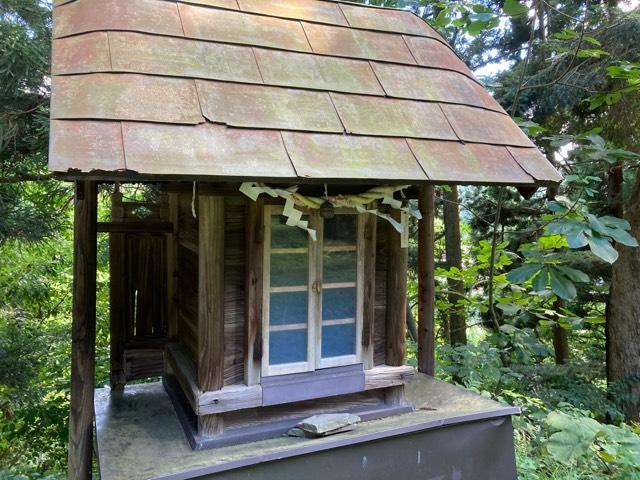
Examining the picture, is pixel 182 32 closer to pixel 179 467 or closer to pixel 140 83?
pixel 140 83

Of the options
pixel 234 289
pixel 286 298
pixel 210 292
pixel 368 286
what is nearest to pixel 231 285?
pixel 234 289

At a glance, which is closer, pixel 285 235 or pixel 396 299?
pixel 285 235

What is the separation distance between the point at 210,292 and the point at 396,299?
1.01 meters

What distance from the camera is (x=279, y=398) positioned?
87.7 inches

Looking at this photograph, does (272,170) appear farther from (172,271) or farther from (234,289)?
(172,271)

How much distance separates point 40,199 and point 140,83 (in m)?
3.24

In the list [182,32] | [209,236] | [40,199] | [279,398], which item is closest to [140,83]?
[182,32]

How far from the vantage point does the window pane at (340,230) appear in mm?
2385

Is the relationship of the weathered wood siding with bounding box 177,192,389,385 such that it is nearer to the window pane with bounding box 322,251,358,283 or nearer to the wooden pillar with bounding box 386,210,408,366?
the wooden pillar with bounding box 386,210,408,366

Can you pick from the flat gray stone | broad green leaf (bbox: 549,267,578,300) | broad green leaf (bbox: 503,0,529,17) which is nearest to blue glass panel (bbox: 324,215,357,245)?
the flat gray stone

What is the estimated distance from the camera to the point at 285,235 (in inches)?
90.5

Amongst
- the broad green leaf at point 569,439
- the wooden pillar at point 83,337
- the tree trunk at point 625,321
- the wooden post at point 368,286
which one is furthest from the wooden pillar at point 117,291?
the tree trunk at point 625,321

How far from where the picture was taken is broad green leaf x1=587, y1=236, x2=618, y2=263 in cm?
233

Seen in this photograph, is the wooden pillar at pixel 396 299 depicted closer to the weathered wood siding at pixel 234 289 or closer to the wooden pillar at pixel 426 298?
the wooden pillar at pixel 426 298
